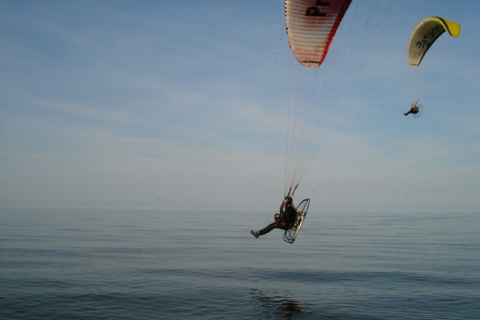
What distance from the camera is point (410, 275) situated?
3130 cm

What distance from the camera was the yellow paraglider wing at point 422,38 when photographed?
2413 cm

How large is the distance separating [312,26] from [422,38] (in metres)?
10.7

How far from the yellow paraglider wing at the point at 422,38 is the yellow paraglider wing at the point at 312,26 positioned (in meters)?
6.73

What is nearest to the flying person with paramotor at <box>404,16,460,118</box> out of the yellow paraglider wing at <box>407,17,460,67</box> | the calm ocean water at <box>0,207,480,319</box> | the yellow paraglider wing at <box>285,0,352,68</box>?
the yellow paraglider wing at <box>407,17,460,67</box>

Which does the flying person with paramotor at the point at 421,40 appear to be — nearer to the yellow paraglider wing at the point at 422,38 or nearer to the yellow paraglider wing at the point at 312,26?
the yellow paraglider wing at the point at 422,38

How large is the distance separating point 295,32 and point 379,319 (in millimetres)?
13746

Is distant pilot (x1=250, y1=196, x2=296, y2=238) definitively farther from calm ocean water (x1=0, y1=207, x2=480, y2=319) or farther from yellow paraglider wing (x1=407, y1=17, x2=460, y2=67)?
yellow paraglider wing (x1=407, y1=17, x2=460, y2=67)

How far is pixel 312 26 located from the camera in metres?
18.9

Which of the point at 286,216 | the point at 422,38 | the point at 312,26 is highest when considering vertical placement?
the point at 422,38

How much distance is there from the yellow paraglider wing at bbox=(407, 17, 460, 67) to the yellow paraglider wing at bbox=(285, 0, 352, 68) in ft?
22.1

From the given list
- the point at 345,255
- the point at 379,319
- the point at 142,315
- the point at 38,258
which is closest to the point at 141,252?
the point at 38,258

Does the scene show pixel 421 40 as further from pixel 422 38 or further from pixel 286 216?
pixel 286 216

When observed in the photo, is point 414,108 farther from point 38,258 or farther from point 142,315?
point 38,258

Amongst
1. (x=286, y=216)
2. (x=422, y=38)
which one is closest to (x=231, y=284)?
(x=286, y=216)
